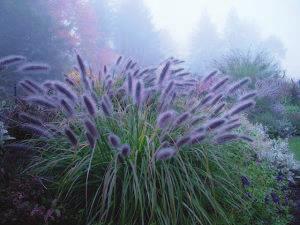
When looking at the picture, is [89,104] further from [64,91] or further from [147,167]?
[147,167]

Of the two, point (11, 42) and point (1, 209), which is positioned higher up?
point (11, 42)

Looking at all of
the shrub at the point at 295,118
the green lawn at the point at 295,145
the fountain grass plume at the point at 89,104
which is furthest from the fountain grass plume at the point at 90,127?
the shrub at the point at 295,118

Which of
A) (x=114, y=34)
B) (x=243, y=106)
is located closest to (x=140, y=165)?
(x=243, y=106)

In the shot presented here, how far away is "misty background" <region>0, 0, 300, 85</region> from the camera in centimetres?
2177

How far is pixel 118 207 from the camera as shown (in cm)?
322

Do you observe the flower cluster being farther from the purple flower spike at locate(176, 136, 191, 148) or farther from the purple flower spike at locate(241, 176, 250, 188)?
the purple flower spike at locate(241, 176, 250, 188)

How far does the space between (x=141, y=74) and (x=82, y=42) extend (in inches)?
980

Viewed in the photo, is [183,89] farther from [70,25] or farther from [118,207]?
[70,25]

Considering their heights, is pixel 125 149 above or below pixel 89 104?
below

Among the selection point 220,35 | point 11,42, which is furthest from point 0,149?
point 220,35

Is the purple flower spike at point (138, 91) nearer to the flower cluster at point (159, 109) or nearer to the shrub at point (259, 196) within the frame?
the flower cluster at point (159, 109)

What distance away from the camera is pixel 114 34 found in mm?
40406

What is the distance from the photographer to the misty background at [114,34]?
857 inches

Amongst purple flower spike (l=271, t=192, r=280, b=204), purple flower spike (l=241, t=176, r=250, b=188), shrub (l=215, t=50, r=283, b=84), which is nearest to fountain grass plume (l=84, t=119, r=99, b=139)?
purple flower spike (l=241, t=176, r=250, b=188)
